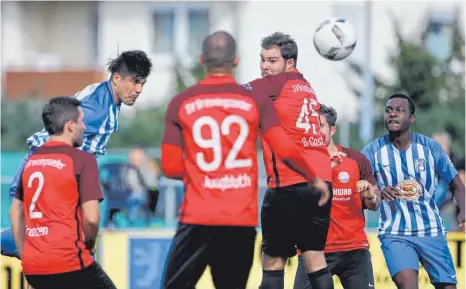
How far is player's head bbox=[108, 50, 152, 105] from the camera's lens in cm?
916

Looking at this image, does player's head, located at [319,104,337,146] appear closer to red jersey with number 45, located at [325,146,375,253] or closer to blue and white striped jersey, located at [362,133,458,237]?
red jersey with number 45, located at [325,146,375,253]

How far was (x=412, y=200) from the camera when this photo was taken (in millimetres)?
9883

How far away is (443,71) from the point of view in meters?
26.5

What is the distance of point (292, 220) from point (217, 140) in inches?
65.2

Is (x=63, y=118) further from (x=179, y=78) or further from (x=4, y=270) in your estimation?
(x=179, y=78)

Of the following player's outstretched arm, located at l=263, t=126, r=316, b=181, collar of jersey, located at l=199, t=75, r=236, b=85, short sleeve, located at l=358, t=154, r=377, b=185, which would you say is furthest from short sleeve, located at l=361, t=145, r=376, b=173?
collar of jersey, located at l=199, t=75, r=236, b=85

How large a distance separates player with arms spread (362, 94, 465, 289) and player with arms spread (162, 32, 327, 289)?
2852mm

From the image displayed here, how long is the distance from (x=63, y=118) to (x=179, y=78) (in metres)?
23.1

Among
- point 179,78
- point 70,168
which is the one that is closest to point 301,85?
point 70,168

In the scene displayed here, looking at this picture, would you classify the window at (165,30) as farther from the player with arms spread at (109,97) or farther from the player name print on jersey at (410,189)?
the player with arms spread at (109,97)

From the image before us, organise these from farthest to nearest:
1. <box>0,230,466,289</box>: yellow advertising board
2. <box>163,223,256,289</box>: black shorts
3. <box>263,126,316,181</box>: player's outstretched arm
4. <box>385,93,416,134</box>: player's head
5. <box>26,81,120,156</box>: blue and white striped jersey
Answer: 1. <box>0,230,466,289</box>: yellow advertising board
2. <box>385,93,416,134</box>: player's head
3. <box>26,81,120,156</box>: blue and white striped jersey
4. <box>263,126,316,181</box>: player's outstretched arm
5. <box>163,223,256,289</box>: black shorts

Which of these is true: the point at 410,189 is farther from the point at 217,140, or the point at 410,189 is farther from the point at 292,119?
the point at 217,140

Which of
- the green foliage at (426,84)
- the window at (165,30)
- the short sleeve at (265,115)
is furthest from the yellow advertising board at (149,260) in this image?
the window at (165,30)

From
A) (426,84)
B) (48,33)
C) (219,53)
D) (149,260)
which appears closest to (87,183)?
(219,53)
